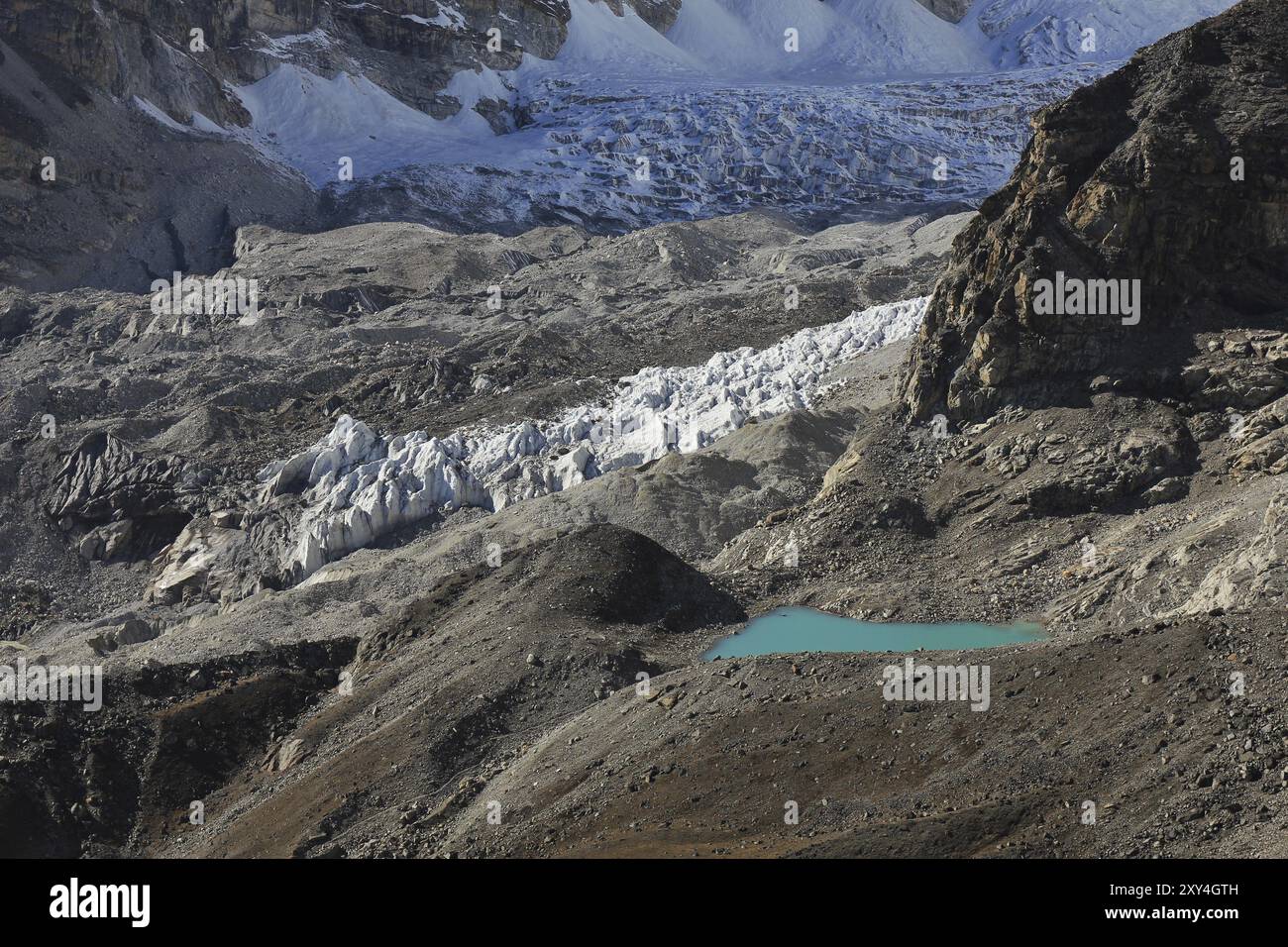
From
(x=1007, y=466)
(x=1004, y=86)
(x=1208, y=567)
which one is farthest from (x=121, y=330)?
(x=1004, y=86)

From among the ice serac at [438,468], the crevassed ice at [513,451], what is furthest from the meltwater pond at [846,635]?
the ice serac at [438,468]

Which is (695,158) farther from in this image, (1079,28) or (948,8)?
(948,8)

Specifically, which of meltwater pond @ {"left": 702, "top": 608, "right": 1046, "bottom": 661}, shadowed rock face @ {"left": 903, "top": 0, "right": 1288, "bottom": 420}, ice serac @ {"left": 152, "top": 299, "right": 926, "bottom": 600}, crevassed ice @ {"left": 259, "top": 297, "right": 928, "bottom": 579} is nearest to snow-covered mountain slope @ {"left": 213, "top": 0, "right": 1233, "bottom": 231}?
crevassed ice @ {"left": 259, "top": 297, "right": 928, "bottom": 579}

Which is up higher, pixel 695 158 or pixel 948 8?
pixel 948 8

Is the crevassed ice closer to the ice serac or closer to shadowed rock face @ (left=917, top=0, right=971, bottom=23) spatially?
the ice serac

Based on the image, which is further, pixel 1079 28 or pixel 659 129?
pixel 1079 28

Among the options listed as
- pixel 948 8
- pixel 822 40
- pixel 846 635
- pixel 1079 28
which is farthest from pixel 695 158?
pixel 846 635
